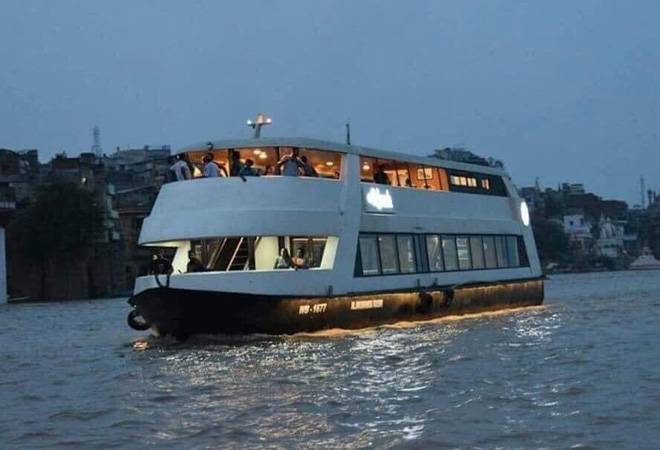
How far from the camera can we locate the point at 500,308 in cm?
2823

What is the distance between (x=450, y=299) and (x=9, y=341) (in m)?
10.3

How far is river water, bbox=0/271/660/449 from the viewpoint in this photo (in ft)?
36.0

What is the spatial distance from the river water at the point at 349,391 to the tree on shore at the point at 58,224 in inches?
2063

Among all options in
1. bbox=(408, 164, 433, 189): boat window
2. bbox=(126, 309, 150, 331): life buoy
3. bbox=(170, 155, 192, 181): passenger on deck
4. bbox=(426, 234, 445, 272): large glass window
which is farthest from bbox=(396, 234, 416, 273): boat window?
bbox=(126, 309, 150, 331): life buoy

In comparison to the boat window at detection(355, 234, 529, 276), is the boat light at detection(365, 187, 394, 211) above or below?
above

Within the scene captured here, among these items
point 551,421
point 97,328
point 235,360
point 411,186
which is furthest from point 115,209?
point 551,421

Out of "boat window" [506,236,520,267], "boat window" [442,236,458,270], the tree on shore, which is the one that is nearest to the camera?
"boat window" [442,236,458,270]

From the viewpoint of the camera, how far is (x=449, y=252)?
25.9 metres

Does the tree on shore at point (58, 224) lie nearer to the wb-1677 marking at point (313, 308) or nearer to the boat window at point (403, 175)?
the boat window at point (403, 175)

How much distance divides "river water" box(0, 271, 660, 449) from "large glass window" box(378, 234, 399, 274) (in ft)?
4.57

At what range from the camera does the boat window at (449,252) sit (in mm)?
25672

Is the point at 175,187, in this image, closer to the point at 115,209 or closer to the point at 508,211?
the point at 508,211

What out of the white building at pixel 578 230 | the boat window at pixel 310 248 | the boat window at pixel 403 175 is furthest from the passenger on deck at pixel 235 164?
the white building at pixel 578 230

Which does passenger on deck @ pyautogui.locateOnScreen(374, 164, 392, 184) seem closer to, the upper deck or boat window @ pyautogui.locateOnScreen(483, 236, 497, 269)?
the upper deck
